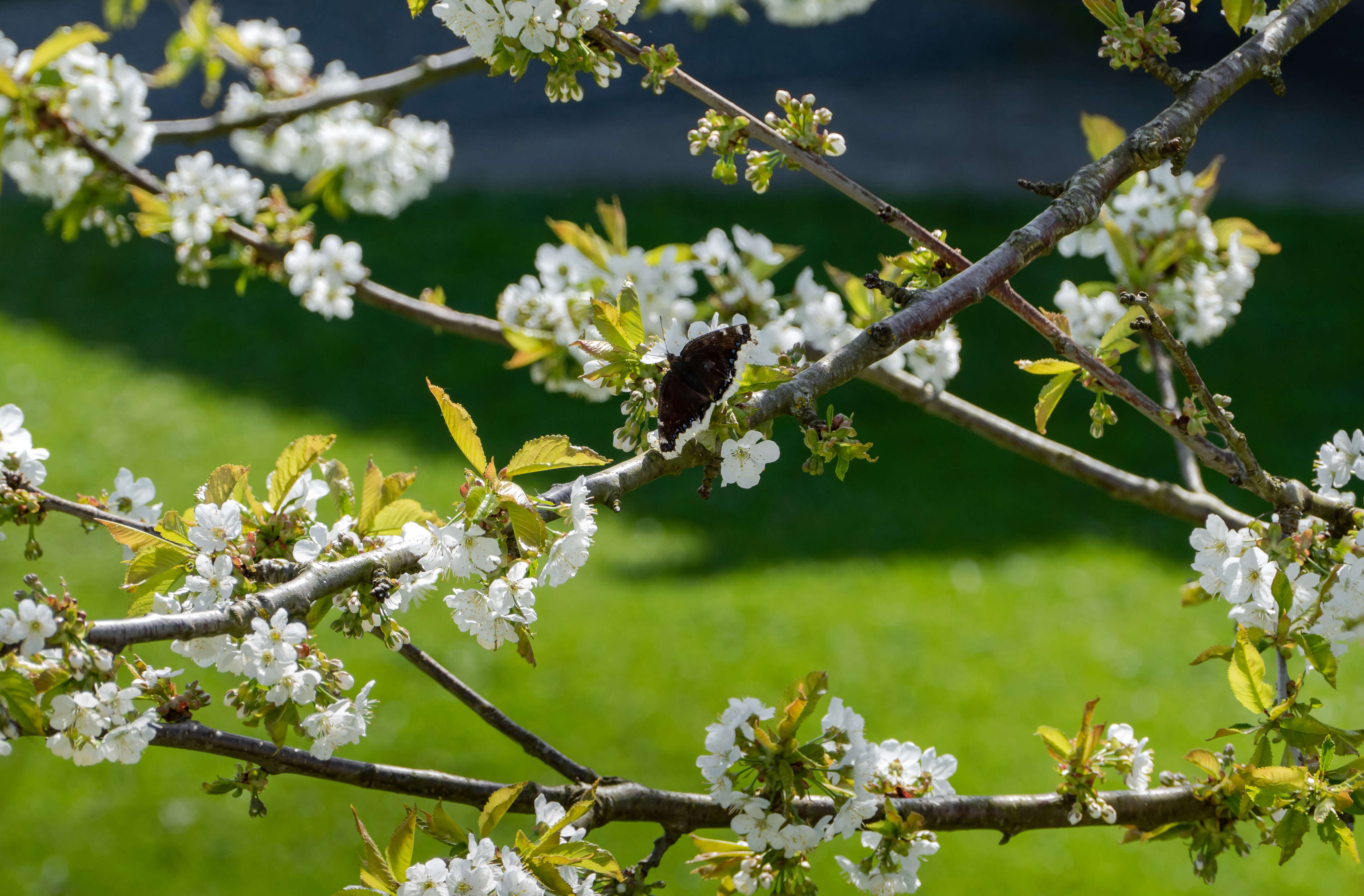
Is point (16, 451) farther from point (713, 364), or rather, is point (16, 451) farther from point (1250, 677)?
point (1250, 677)

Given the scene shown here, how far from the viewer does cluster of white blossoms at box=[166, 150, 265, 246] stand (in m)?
1.81

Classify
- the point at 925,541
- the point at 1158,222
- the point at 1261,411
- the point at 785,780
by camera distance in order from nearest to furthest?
the point at 785,780 < the point at 1158,222 < the point at 925,541 < the point at 1261,411

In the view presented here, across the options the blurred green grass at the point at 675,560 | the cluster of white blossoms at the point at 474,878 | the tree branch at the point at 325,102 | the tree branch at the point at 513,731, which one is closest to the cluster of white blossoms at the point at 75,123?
the tree branch at the point at 325,102

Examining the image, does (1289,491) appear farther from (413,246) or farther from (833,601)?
(413,246)

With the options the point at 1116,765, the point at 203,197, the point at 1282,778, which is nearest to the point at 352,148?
the point at 203,197

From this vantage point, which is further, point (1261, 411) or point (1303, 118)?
point (1303, 118)

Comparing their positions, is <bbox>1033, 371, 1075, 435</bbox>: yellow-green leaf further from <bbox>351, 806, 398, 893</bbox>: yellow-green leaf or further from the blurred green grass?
the blurred green grass

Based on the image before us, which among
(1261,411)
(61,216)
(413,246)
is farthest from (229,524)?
(413,246)

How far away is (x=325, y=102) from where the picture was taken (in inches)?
84.7

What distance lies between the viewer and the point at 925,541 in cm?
466

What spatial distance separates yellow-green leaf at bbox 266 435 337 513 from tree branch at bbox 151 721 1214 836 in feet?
0.71

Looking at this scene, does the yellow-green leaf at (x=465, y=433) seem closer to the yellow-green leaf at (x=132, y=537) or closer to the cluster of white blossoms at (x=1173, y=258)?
the yellow-green leaf at (x=132, y=537)

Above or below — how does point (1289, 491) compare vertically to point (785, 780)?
above

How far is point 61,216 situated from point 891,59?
9158 millimetres
